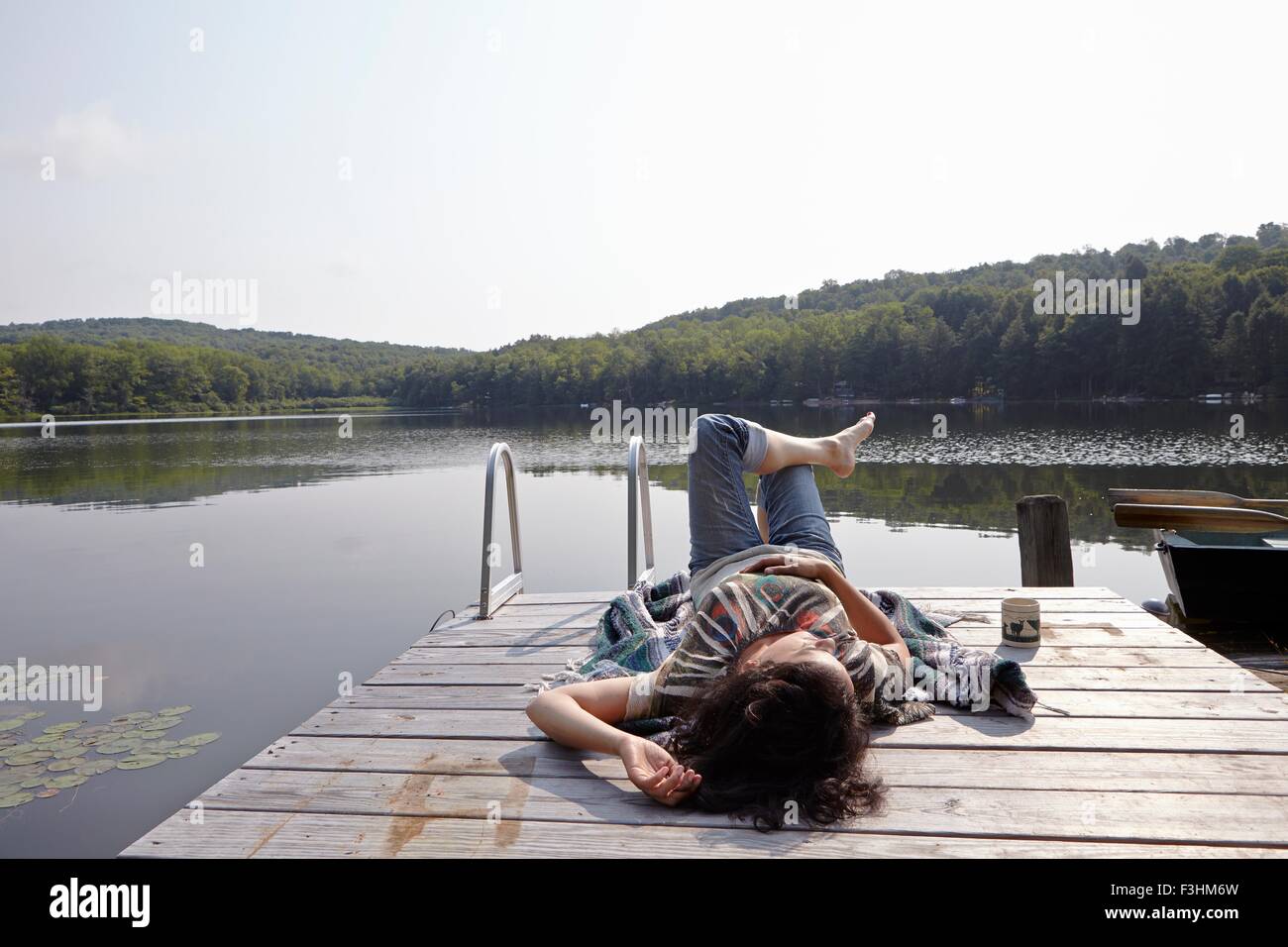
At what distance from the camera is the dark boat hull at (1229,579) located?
18.6 feet

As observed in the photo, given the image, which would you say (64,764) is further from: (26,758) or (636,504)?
(636,504)

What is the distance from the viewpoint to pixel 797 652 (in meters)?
2.15

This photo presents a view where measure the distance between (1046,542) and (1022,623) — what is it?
193 centimetres

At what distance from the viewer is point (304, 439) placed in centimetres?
3353

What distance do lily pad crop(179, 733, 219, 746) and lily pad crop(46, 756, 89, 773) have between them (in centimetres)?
61

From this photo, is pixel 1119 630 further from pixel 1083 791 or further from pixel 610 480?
pixel 610 480

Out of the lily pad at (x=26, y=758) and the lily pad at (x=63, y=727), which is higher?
the lily pad at (x=63, y=727)

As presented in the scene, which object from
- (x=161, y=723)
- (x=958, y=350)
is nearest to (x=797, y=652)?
(x=161, y=723)

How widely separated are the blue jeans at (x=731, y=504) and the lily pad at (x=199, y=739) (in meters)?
4.27

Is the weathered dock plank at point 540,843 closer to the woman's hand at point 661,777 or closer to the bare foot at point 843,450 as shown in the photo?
the woman's hand at point 661,777

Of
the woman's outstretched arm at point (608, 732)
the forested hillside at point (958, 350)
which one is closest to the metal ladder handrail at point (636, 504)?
the woman's outstretched arm at point (608, 732)

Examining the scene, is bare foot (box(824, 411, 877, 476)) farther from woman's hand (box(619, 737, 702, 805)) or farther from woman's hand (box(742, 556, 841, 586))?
woman's hand (box(619, 737, 702, 805))

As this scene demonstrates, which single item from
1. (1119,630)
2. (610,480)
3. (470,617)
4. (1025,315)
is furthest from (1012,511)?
(1025,315)

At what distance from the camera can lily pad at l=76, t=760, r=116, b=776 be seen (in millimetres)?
5009
